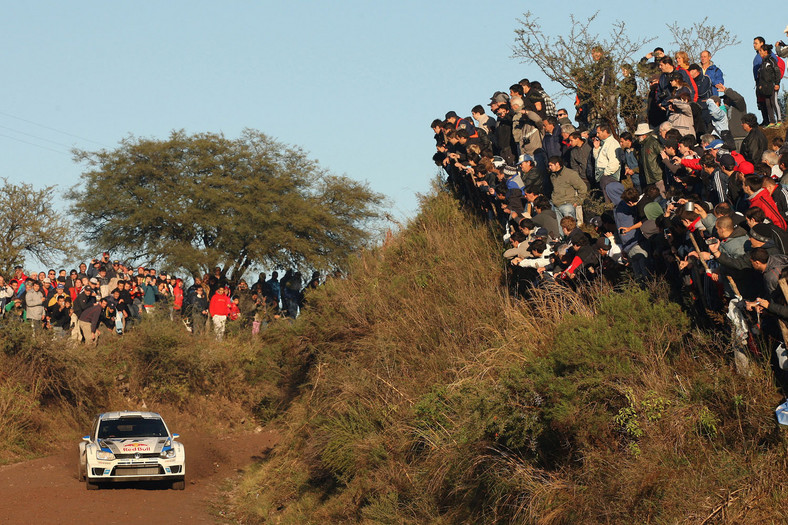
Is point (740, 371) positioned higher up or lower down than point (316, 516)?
higher up

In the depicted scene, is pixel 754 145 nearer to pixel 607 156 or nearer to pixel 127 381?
pixel 607 156

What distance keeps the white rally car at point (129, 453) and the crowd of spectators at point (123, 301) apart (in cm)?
599

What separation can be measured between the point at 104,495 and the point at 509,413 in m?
11.4

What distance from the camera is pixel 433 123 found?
71.0 feet

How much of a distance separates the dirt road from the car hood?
0.93m

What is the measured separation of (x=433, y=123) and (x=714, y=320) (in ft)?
39.7

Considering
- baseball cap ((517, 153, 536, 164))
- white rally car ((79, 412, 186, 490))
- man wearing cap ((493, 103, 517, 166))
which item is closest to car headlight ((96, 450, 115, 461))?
white rally car ((79, 412, 186, 490))

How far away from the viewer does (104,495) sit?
65.4ft

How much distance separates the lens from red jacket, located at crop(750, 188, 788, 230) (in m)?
9.94

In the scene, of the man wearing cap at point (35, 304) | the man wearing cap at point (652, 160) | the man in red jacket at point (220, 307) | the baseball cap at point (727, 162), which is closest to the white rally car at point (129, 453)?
the man wearing cap at point (35, 304)

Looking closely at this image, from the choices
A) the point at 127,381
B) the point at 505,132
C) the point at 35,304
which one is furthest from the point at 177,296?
the point at 505,132

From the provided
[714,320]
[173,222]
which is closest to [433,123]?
[714,320]

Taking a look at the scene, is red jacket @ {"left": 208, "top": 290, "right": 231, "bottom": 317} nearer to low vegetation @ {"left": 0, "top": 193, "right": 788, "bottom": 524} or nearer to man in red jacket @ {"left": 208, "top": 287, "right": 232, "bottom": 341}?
man in red jacket @ {"left": 208, "top": 287, "right": 232, "bottom": 341}

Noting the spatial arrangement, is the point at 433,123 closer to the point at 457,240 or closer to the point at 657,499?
the point at 457,240
